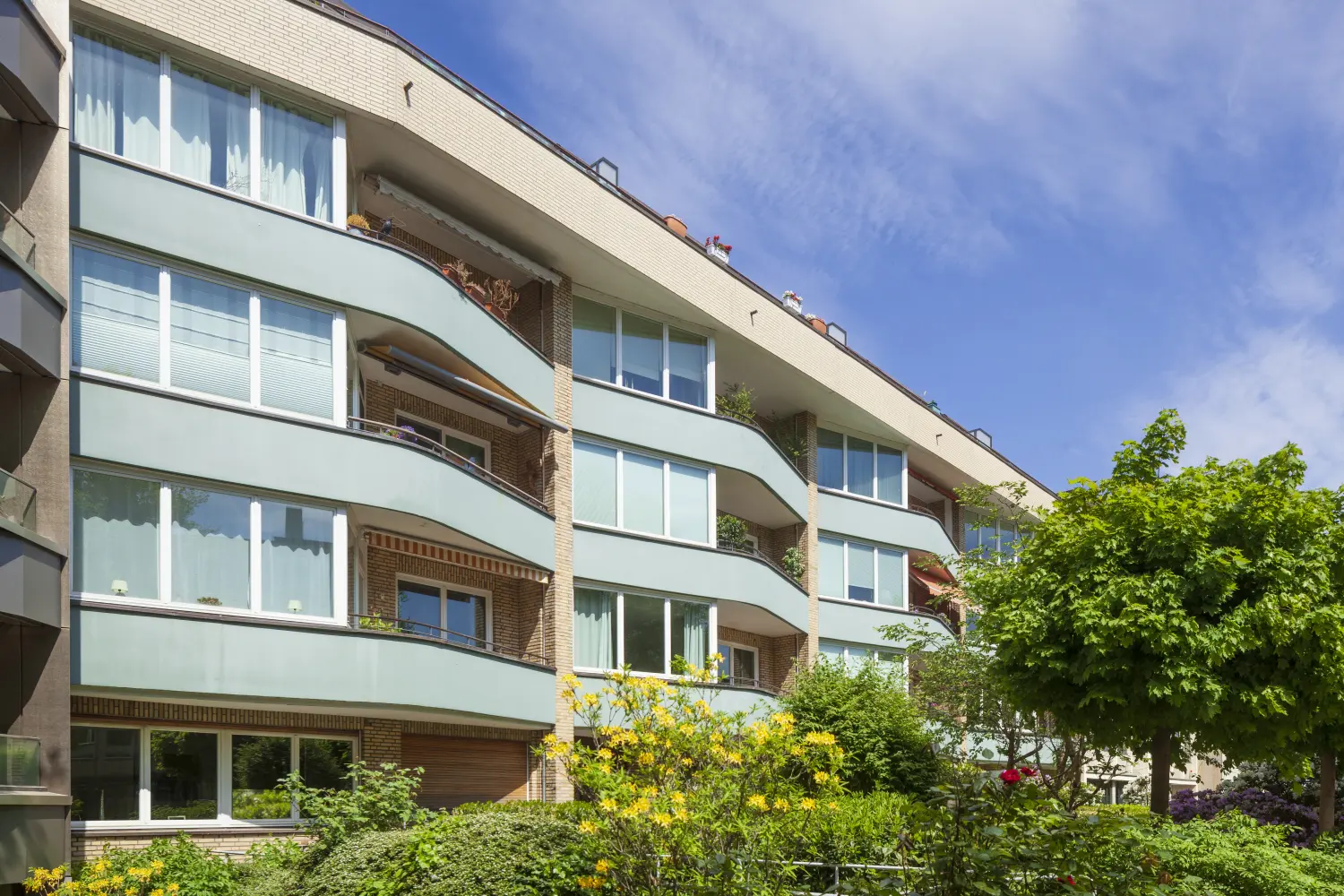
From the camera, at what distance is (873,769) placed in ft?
90.8

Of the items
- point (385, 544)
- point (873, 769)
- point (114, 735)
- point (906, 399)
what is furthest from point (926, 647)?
point (114, 735)

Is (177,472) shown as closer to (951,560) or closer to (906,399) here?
(951,560)

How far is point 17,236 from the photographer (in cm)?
1636

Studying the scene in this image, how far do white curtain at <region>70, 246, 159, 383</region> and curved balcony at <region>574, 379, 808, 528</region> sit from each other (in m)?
9.97

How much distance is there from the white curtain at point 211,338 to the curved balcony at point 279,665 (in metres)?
3.42

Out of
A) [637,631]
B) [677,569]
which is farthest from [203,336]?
[677,569]

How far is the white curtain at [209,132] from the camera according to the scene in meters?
19.1

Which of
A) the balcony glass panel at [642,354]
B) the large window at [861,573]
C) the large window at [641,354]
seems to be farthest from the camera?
the large window at [861,573]

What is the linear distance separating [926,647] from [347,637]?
22078 mm

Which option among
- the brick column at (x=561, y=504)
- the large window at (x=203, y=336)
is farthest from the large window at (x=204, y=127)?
the brick column at (x=561, y=504)

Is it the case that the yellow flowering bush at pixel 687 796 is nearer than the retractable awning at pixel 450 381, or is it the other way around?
the yellow flowering bush at pixel 687 796

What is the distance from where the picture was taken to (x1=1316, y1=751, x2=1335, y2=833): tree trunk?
2386 centimetres

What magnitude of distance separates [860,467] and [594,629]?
13.4 metres

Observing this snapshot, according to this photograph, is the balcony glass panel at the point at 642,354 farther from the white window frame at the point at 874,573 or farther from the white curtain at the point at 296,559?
the white curtain at the point at 296,559
